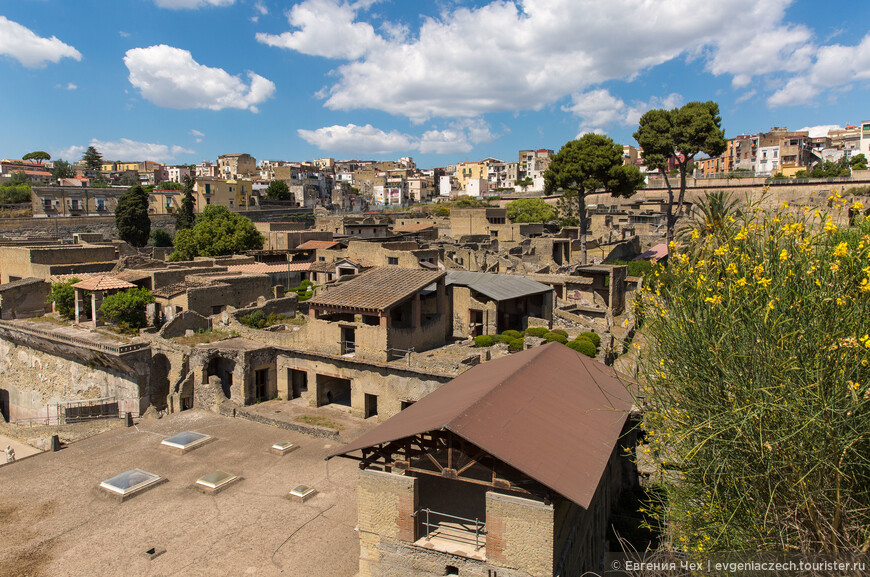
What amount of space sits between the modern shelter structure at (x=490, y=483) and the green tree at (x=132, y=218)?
5879cm

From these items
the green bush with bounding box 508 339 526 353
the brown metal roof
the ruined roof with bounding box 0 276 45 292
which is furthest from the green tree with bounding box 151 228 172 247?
the brown metal roof

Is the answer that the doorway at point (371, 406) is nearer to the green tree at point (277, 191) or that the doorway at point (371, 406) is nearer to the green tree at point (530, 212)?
the green tree at point (530, 212)

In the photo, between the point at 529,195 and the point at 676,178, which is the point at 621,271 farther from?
the point at 529,195

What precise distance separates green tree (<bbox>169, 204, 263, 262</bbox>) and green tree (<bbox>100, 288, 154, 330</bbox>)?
66.2 feet

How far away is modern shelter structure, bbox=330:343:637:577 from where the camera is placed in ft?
32.1

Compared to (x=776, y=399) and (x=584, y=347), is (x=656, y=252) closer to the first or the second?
(x=584, y=347)

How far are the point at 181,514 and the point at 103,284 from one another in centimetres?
2097

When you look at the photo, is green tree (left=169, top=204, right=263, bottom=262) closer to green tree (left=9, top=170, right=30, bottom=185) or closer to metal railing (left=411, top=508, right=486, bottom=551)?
metal railing (left=411, top=508, right=486, bottom=551)

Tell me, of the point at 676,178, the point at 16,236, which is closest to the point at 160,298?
the point at 16,236

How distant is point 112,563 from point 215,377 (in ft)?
33.7

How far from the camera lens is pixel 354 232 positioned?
60500 mm

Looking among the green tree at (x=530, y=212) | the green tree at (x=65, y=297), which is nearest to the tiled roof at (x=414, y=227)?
the green tree at (x=530, y=212)

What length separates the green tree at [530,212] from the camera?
74.6 meters

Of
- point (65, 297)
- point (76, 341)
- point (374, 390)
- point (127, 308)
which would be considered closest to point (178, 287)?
point (127, 308)
